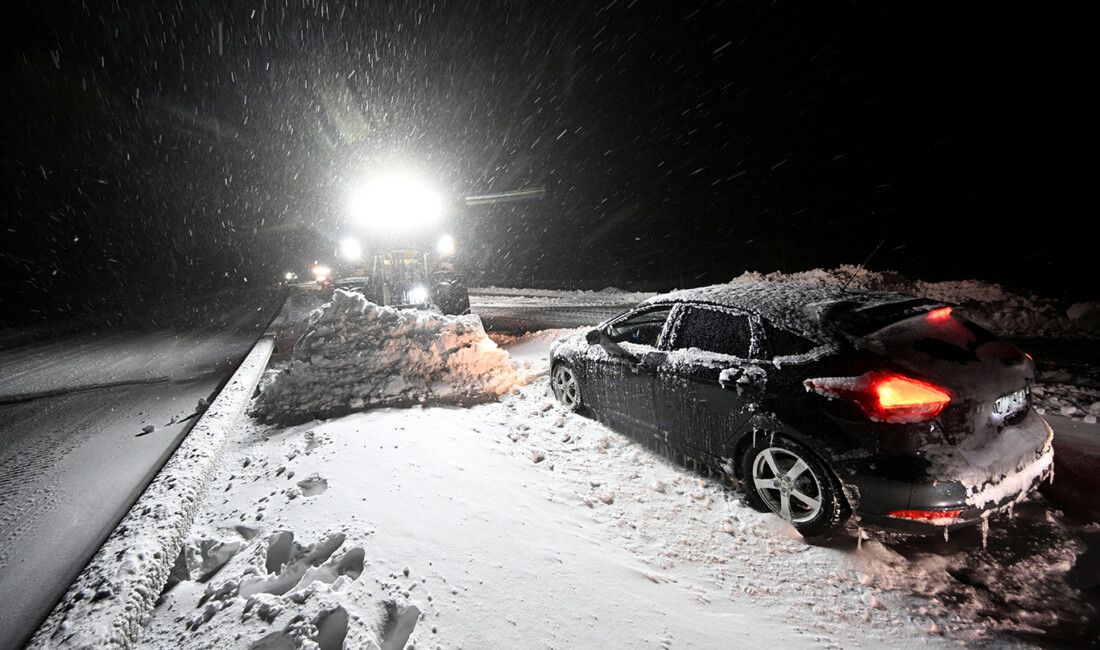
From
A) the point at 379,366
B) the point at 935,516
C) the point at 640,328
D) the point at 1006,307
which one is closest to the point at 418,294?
the point at 379,366

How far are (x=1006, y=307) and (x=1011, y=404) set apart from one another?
9.78 m

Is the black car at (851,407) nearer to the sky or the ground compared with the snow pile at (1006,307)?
nearer to the ground

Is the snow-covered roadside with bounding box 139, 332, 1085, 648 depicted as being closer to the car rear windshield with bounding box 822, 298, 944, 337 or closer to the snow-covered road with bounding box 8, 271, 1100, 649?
the snow-covered road with bounding box 8, 271, 1100, 649

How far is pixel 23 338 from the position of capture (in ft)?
45.2

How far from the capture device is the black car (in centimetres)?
262

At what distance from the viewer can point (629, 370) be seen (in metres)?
4.30

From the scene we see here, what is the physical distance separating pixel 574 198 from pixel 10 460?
24951 mm

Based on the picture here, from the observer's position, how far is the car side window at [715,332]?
11.4 feet

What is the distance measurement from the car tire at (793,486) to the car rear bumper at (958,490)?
0.48ft

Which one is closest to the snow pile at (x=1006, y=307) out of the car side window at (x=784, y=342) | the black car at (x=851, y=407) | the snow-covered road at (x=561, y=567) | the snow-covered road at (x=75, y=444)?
the black car at (x=851, y=407)

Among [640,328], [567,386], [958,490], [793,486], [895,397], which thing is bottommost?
[793,486]

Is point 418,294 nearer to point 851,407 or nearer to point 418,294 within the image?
point 418,294

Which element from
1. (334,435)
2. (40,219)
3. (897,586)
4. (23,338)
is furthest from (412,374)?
(40,219)

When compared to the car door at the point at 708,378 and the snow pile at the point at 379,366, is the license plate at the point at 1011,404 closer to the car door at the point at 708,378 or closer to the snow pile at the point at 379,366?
the car door at the point at 708,378
